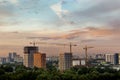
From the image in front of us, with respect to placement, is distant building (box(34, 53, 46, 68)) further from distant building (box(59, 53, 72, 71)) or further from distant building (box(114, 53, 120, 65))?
distant building (box(114, 53, 120, 65))

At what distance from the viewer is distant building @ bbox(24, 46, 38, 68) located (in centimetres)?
12744

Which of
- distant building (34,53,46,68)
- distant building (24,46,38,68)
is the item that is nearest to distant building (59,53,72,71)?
distant building (34,53,46,68)

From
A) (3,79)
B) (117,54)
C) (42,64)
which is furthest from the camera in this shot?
(117,54)

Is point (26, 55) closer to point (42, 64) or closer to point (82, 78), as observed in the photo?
point (42, 64)

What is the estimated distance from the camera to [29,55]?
5084 inches

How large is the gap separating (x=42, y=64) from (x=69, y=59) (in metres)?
8.92

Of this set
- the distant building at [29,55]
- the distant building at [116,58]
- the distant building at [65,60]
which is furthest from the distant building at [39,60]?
the distant building at [116,58]

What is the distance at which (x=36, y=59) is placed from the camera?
115125 millimetres

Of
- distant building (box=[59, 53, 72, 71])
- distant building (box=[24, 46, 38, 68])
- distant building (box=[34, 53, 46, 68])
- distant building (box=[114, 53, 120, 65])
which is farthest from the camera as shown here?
distant building (box=[114, 53, 120, 65])

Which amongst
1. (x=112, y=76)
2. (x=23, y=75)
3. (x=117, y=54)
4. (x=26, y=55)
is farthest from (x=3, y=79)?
(x=117, y=54)

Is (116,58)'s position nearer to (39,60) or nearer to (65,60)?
(65,60)

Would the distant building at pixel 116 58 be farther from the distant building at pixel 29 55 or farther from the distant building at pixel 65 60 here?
the distant building at pixel 65 60

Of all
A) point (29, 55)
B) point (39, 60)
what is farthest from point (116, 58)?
point (39, 60)

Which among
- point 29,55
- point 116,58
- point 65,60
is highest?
point 29,55
